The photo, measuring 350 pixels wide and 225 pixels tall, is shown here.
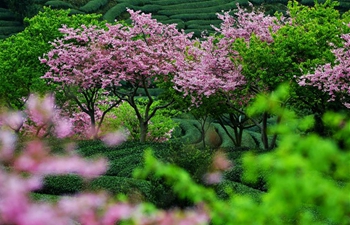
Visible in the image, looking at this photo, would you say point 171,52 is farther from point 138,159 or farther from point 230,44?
point 138,159

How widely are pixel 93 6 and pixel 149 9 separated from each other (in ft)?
23.8

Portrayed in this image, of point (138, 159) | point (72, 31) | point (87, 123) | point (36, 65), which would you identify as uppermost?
point (72, 31)

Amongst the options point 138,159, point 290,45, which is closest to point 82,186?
point 138,159

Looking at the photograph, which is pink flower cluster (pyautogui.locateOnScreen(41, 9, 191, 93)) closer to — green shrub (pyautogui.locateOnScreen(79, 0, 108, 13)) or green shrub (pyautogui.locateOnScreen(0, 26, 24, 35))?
green shrub (pyautogui.locateOnScreen(0, 26, 24, 35))

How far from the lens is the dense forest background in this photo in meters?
56.3

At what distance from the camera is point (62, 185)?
14.1m

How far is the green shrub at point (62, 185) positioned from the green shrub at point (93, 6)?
51.5 m

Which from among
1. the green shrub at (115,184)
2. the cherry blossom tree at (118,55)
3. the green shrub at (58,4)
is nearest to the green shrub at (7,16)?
the green shrub at (58,4)

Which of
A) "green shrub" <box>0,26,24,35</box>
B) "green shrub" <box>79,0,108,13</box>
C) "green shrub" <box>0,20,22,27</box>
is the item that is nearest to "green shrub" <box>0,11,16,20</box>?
"green shrub" <box>0,20,22,27</box>

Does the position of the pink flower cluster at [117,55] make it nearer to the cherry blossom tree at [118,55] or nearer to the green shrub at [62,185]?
the cherry blossom tree at [118,55]

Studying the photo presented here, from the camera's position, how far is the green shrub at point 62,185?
1393 cm

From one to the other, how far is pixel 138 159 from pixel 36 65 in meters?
9.78

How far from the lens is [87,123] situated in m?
29.4

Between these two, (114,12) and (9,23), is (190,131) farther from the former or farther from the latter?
(114,12)
